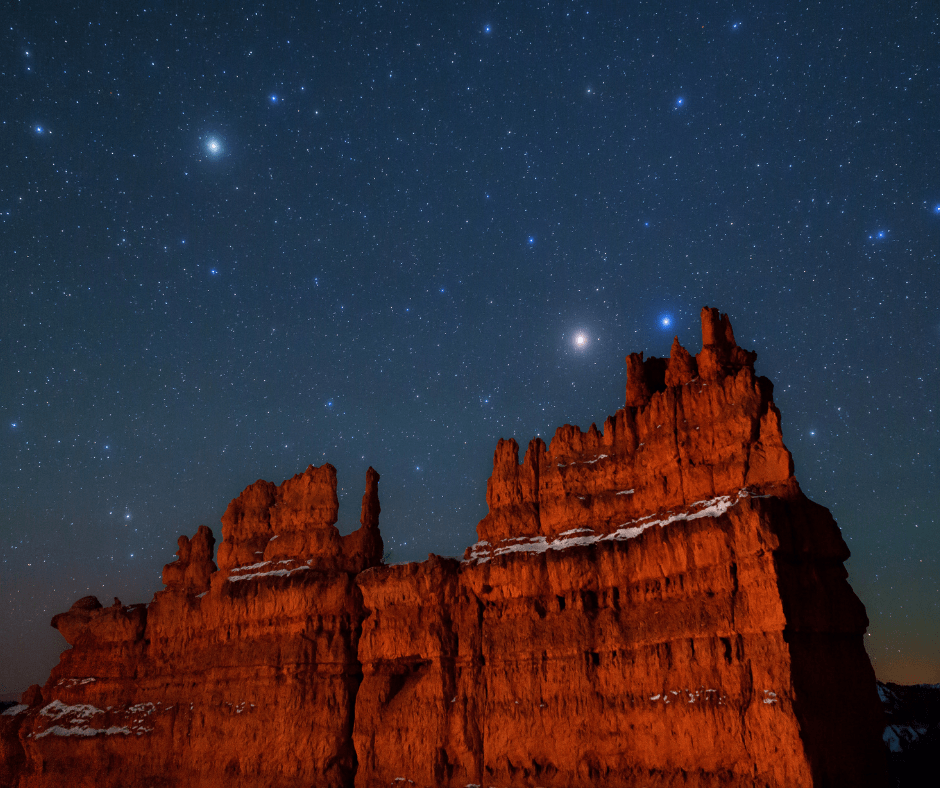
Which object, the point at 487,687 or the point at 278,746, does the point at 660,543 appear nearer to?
the point at 487,687

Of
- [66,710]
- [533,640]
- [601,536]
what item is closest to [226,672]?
[66,710]

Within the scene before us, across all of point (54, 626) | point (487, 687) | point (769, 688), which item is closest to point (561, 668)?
point (487, 687)

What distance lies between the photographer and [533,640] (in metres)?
43.8

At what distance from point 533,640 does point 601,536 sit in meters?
7.44

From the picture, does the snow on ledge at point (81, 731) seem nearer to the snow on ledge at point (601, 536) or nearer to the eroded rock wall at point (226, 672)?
the eroded rock wall at point (226, 672)

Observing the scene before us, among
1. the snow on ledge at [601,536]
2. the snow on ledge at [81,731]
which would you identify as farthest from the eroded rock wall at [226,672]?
the snow on ledge at [601,536]

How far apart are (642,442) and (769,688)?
55.7 feet

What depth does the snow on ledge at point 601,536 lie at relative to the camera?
39812 millimetres

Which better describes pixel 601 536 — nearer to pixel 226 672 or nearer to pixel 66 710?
pixel 226 672

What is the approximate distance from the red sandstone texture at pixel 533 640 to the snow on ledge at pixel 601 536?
0.21m

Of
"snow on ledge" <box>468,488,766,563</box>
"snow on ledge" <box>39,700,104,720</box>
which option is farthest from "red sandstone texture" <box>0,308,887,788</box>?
"snow on ledge" <box>468,488,766,563</box>

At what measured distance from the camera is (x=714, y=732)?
35.2 m

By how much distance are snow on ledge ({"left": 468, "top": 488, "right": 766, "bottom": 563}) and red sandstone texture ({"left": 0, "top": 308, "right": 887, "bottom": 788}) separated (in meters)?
0.21

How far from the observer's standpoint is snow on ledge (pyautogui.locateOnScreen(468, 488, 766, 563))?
39.8m
